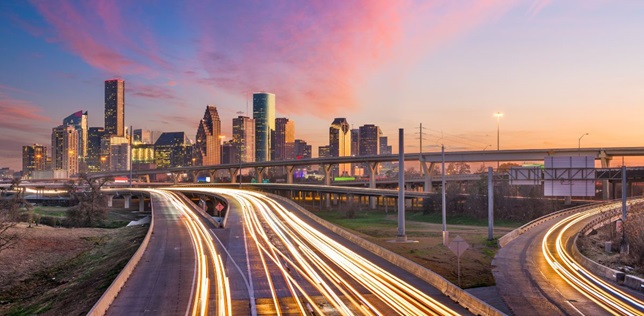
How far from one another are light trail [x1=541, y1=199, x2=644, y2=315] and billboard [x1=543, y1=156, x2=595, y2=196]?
17.8ft

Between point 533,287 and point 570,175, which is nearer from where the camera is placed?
point 533,287

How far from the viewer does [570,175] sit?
4547cm

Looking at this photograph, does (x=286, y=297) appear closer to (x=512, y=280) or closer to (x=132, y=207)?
(x=512, y=280)

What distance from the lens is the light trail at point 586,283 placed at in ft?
78.0

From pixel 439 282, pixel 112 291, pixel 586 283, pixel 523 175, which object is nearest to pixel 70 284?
pixel 112 291

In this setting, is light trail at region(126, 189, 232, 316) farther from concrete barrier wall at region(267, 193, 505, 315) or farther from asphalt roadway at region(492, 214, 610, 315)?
asphalt roadway at region(492, 214, 610, 315)

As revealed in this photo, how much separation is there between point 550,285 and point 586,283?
8.46 ft

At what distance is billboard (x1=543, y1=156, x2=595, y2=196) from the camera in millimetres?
44562

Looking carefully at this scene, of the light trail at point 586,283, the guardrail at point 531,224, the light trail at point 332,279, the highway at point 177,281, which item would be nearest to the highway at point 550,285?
the light trail at point 586,283

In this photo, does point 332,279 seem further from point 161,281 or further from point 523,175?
point 523,175

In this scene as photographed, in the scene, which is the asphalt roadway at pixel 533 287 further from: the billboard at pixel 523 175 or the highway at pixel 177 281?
the highway at pixel 177 281

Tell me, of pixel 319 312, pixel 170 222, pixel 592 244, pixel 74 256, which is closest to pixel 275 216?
pixel 170 222

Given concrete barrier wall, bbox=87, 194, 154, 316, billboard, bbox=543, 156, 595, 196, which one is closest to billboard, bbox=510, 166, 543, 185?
billboard, bbox=543, 156, 595, 196

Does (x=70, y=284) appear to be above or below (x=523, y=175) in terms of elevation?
below
